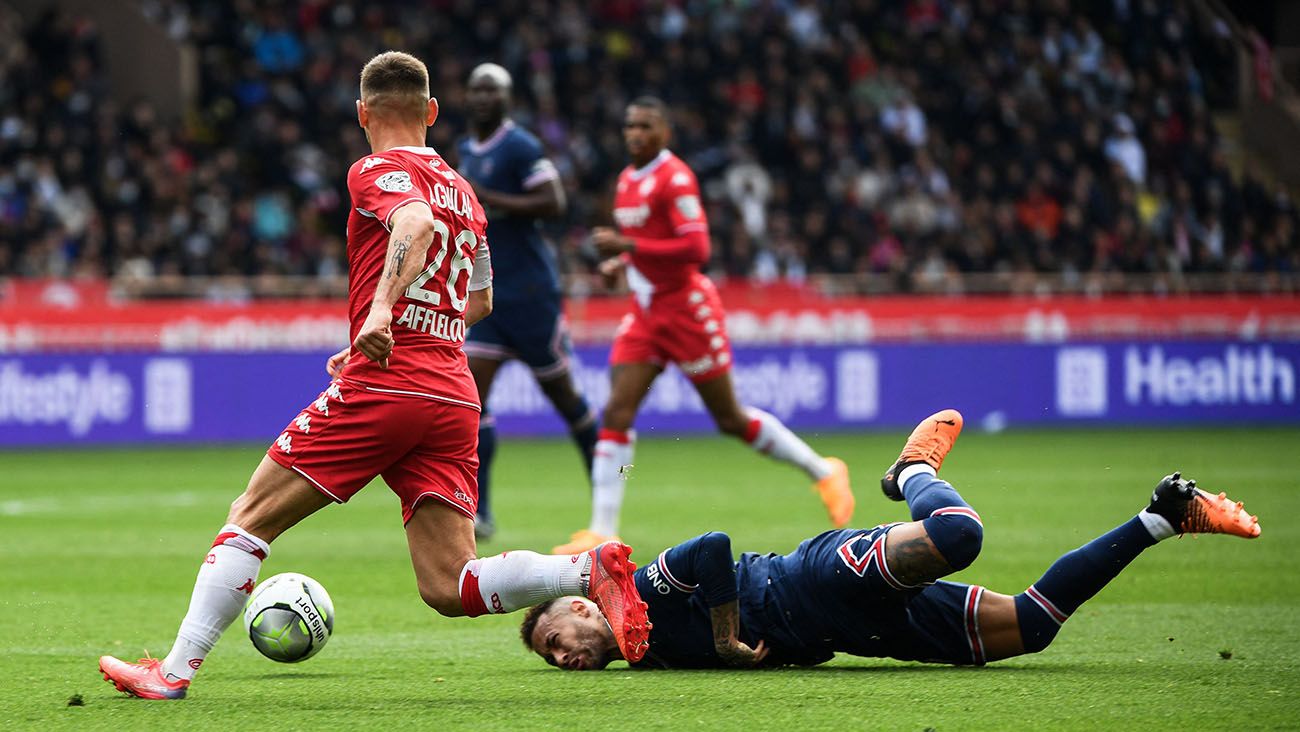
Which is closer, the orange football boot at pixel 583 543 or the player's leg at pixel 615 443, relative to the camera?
the orange football boot at pixel 583 543

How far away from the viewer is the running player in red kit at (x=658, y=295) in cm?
1016

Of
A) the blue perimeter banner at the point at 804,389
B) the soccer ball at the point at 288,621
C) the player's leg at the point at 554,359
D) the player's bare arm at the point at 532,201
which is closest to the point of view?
the soccer ball at the point at 288,621

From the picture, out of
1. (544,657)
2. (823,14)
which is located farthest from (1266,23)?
(544,657)

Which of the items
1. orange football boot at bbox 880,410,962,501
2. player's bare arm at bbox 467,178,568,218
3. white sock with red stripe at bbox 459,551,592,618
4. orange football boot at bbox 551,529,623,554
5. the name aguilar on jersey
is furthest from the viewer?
player's bare arm at bbox 467,178,568,218

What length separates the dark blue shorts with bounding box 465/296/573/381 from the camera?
10.4 meters

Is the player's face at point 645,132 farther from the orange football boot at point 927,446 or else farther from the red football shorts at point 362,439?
the red football shorts at point 362,439

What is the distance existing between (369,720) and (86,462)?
1285 cm

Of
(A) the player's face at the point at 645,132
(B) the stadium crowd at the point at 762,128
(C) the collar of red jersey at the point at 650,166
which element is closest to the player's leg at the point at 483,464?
(C) the collar of red jersey at the point at 650,166

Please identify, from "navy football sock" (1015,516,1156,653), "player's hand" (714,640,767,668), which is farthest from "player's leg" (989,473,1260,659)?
"player's hand" (714,640,767,668)

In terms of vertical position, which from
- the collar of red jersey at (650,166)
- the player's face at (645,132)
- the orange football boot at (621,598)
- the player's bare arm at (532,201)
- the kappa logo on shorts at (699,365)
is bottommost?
the orange football boot at (621,598)

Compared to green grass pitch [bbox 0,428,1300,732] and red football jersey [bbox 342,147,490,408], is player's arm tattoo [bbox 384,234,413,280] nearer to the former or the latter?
red football jersey [bbox 342,147,490,408]

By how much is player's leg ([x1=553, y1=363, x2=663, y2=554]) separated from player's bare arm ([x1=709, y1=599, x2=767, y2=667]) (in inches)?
141

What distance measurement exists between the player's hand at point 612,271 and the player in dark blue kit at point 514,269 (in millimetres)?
486

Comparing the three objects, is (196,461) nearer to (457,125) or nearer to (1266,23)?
(457,125)
